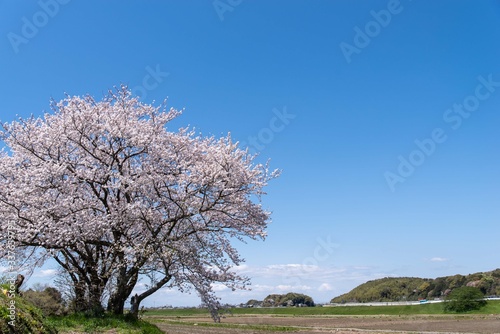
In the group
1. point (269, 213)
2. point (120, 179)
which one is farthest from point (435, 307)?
point (120, 179)

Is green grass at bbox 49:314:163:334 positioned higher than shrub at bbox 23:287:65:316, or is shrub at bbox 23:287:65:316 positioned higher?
shrub at bbox 23:287:65:316

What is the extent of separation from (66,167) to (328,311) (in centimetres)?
9068

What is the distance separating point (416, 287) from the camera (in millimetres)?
137250

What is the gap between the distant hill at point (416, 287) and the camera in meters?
108

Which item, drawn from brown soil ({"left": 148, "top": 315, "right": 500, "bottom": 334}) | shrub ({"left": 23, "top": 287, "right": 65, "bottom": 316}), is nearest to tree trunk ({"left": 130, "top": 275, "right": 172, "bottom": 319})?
shrub ({"left": 23, "top": 287, "right": 65, "bottom": 316})

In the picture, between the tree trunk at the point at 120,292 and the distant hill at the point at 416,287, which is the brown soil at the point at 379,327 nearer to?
the tree trunk at the point at 120,292

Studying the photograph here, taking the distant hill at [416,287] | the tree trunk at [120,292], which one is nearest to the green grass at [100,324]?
the tree trunk at [120,292]

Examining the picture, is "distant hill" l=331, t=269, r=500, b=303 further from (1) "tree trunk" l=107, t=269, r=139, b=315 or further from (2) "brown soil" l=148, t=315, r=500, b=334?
(1) "tree trunk" l=107, t=269, r=139, b=315

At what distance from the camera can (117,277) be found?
17594 mm

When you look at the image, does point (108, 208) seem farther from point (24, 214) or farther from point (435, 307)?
point (435, 307)

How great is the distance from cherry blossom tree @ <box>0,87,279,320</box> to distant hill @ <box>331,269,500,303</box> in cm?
10779

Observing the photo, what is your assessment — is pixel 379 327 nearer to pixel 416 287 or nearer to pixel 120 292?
pixel 120 292

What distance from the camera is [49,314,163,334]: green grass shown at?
14.2 metres

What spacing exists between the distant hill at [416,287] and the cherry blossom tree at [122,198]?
354 ft
